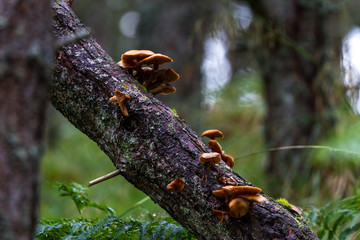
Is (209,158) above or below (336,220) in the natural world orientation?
below

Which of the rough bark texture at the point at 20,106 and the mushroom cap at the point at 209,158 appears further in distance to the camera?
the mushroom cap at the point at 209,158

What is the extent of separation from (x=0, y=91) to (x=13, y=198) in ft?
0.76

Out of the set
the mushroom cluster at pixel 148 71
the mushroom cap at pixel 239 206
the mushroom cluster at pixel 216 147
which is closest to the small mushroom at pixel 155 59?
the mushroom cluster at pixel 148 71

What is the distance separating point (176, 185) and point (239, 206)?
24 centimetres

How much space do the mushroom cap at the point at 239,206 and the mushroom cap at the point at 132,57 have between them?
704 millimetres

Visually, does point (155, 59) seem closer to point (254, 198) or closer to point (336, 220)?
point (254, 198)

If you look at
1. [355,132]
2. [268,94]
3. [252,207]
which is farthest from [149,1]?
[252,207]

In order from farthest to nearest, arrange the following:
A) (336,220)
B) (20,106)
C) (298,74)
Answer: (298,74) < (336,220) < (20,106)

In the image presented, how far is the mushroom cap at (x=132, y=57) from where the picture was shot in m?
1.56

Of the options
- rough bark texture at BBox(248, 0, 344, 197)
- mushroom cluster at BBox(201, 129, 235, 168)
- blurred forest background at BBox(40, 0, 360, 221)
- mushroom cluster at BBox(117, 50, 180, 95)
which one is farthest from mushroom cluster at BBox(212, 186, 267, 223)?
rough bark texture at BBox(248, 0, 344, 197)

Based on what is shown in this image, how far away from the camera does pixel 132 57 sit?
157 centimetres

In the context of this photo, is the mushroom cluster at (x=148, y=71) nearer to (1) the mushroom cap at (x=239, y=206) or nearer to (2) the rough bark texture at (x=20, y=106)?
(1) the mushroom cap at (x=239, y=206)

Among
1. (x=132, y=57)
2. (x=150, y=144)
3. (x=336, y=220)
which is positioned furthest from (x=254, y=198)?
(x=336, y=220)

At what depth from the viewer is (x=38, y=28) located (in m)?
0.83
